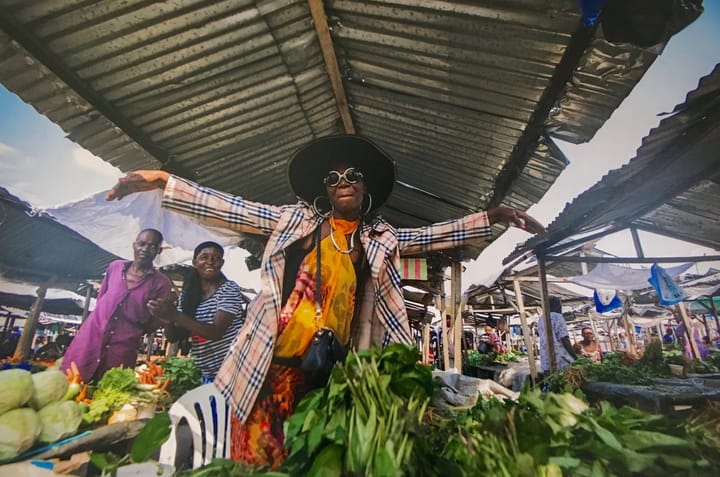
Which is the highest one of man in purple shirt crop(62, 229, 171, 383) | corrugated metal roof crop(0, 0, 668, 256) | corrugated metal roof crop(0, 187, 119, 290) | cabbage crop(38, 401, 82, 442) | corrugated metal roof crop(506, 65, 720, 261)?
corrugated metal roof crop(0, 0, 668, 256)

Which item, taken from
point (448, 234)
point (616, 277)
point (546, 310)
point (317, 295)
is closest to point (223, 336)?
point (317, 295)

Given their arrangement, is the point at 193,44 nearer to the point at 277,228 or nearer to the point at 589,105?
the point at 277,228

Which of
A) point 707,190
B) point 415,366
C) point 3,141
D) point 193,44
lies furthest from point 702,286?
point 3,141

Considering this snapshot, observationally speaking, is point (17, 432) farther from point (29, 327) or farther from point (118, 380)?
point (29, 327)

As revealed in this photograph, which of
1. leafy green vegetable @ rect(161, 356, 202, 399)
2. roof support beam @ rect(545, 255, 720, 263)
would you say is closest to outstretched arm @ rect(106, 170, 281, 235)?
leafy green vegetable @ rect(161, 356, 202, 399)

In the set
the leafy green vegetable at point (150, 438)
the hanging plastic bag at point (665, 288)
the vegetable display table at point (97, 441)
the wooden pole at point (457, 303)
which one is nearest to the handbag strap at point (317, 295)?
the leafy green vegetable at point (150, 438)

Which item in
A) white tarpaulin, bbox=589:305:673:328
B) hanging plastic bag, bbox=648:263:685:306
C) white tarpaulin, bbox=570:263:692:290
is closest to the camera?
hanging plastic bag, bbox=648:263:685:306

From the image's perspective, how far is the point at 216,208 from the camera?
6.45 feet

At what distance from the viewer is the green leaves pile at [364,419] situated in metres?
1.04

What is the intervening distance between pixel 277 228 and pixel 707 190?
432cm

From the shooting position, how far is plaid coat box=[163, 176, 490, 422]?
6.31 feet

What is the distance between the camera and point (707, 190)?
327 centimetres

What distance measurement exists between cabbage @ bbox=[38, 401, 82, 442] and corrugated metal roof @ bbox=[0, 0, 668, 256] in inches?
77.0

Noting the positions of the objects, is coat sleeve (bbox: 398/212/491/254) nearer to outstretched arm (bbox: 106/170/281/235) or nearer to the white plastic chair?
outstretched arm (bbox: 106/170/281/235)
